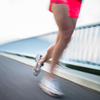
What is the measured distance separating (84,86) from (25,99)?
697 millimetres

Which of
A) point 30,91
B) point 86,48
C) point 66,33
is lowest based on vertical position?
point 30,91

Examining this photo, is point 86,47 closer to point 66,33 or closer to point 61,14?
point 66,33

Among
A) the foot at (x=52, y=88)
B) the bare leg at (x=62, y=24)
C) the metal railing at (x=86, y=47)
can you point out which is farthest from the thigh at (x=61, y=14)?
the metal railing at (x=86, y=47)

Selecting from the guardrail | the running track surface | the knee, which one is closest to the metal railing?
the guardrail

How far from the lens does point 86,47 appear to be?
1604 millimetres

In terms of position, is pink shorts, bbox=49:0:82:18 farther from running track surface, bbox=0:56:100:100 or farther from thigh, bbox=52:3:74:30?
running track surface, bbox=0:56:100:100

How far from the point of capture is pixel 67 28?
0.71 metres

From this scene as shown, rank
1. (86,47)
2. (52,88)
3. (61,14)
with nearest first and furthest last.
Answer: (61,14), (52,88), (86,47)

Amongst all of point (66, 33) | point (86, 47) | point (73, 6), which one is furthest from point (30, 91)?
point (86, 47)

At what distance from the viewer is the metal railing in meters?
1.46

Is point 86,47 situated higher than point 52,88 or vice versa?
point 86,47

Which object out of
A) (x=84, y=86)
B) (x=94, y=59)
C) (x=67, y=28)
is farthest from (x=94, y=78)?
(x=67, y=28)

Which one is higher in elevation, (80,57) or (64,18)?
(64,18)

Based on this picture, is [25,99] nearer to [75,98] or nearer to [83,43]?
[75,98]
